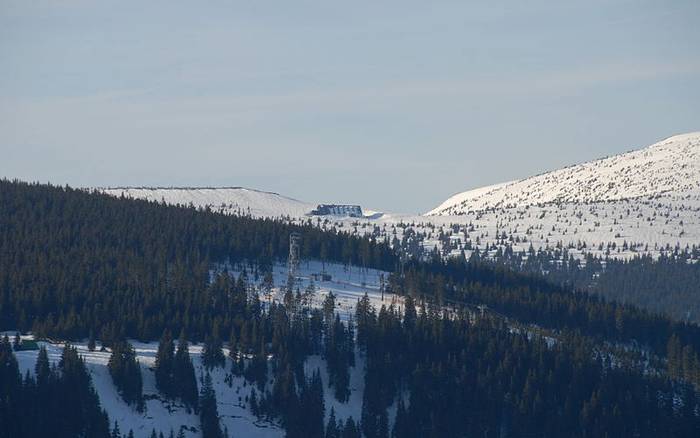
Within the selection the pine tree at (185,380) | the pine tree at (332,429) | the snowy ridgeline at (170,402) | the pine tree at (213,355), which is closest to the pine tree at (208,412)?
the pine tree at (185,380)

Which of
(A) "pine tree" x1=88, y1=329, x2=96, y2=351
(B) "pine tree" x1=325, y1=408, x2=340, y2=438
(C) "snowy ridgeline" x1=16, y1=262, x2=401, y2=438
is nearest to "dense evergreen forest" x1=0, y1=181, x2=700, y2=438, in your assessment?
(B) "pine tree" x1=325, y1=408, x2=340, y2=438

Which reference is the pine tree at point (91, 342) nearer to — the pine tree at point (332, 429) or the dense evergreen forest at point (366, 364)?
the dense evergreen forest at point (366, 364)

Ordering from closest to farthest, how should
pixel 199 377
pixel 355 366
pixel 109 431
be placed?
pixel 109 431, pixel 199 377, pixel 355 366

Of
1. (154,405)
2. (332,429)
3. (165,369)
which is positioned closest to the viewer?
(154,405)

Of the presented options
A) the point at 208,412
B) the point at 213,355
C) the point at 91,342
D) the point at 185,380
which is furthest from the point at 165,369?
the point at 91,342

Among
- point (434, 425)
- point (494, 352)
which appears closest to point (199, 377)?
point (434, 425)

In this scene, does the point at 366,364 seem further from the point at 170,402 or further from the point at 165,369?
the point at 170,402

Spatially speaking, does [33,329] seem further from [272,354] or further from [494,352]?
[494,352]

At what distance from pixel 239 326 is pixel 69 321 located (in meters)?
21.5

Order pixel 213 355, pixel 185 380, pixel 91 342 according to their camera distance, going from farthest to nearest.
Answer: pixel 213 355 → pixel 91 342 → pixel 185 380

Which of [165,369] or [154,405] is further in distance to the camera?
[165,369]

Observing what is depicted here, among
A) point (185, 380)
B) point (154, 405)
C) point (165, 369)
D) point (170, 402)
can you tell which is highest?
point (165, 369)

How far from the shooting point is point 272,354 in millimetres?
179500

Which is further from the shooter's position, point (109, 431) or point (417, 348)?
point (417, 348)
